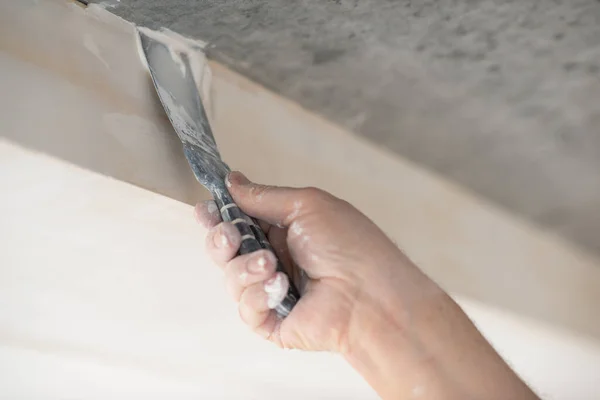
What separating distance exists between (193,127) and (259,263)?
230 mm

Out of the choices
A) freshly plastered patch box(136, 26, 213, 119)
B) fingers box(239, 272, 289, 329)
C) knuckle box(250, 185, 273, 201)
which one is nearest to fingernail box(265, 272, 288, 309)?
fingers box(239, 272, 289, 329)

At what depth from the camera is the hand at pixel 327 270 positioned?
26.7 inches

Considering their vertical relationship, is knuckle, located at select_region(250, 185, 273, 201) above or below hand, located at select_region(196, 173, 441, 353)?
above

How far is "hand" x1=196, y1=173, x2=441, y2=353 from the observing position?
678 millimetres

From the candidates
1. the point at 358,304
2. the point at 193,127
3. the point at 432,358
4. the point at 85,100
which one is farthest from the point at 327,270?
the point at 85,100

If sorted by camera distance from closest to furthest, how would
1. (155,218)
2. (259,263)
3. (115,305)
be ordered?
(259,263)
(155,218)
(115,305)

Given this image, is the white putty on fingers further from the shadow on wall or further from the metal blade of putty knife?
the shadow on wall

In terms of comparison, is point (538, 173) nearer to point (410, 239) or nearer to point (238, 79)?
point (410, 239)

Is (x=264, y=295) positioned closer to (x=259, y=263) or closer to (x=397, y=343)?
(x=259, y=263)

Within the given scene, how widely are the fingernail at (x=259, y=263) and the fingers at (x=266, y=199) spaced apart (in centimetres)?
7

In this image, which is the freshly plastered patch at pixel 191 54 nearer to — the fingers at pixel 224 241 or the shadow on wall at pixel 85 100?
the shadow on wall at pixel 85 100

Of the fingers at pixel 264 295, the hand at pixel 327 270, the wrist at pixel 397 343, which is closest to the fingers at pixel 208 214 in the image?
the hand at pixel 327 270

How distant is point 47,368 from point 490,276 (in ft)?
3.46

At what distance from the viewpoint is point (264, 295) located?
0.65m
